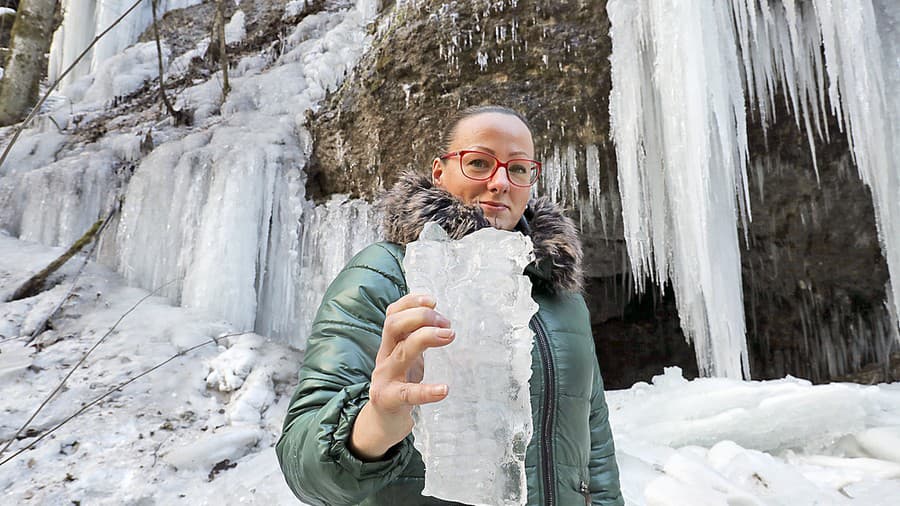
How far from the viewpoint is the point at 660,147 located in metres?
3.81

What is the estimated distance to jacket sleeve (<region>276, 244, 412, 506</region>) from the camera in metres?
0.69

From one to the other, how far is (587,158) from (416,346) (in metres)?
4.08

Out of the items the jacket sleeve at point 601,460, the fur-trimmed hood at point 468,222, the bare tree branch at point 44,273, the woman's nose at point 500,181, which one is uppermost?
the bare tree branch at point 44,273

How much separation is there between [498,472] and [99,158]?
641 cm

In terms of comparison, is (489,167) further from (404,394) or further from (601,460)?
(601,460)

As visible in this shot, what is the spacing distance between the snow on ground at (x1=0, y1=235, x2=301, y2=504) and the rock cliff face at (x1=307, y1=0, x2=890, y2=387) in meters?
1.87

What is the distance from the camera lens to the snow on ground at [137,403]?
2707 mm

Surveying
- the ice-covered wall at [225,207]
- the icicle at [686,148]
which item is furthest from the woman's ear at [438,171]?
the ice-covered wall at [225,207]

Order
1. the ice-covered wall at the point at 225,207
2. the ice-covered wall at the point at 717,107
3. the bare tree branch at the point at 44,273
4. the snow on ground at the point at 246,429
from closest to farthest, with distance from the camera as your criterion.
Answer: the snow on ground at the point at 246,429 → the ice-covered wall at the point at 717,107 → the bare tree branch at the point at 44,273 → the ice-covered wall at the point at 225,207

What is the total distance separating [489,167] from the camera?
970mm

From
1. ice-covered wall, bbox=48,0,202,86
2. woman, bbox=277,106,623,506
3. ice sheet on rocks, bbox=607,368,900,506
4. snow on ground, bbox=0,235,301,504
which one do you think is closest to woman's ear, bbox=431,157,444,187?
woman, bbox=277,106,623,506

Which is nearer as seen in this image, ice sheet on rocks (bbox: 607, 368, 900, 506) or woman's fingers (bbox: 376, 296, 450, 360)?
woman's fingers (bbox: 376, 296, 450, 360)

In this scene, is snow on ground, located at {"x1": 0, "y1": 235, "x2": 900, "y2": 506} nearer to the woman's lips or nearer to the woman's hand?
the woman's lips

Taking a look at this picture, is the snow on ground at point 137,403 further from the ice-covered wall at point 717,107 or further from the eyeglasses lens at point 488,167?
the ice-covered wall at point 717,107
